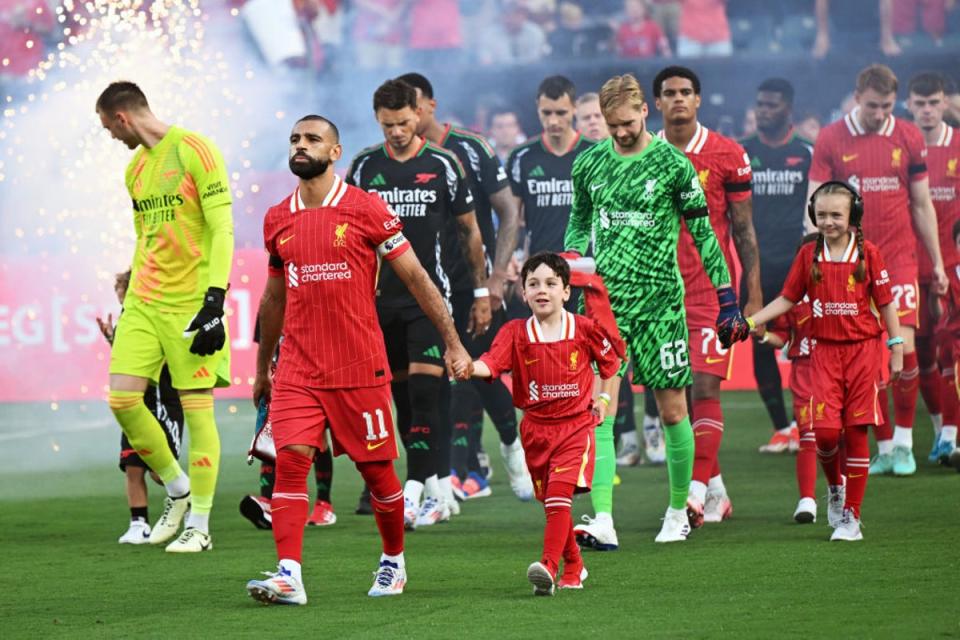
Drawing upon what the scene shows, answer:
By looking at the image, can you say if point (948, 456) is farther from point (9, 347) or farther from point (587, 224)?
point (9, 347)

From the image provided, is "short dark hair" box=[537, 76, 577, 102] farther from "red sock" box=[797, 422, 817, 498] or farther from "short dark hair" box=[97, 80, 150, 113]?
"short dark hair" box=[97, 80, 150, 113]

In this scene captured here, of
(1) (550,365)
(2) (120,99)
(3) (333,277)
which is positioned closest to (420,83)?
(2) (120,99)

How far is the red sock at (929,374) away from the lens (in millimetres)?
12298

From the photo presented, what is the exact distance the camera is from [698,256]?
9.30 metres

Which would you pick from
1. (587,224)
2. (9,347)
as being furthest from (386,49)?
(587,224)

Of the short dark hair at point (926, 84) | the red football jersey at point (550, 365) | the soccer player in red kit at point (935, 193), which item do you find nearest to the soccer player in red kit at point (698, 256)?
the red football jersey at point (550, 365)

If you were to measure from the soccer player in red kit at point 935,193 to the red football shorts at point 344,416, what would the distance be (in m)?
6.04

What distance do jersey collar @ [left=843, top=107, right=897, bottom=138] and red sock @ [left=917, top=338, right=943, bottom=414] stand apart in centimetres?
157

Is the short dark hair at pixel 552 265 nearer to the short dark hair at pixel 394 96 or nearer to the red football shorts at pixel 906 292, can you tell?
the short dark hair at pixel 394 96

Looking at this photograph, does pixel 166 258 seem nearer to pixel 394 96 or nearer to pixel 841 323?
pixel 394 96

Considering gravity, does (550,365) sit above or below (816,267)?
below

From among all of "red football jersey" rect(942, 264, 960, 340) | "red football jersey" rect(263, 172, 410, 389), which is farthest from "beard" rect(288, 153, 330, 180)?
"red football jersey" rect(942, 264, 960, 340)

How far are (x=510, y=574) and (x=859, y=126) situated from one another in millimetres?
5306

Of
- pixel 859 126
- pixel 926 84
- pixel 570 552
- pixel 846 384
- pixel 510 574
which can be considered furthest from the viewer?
pixel 926 84
